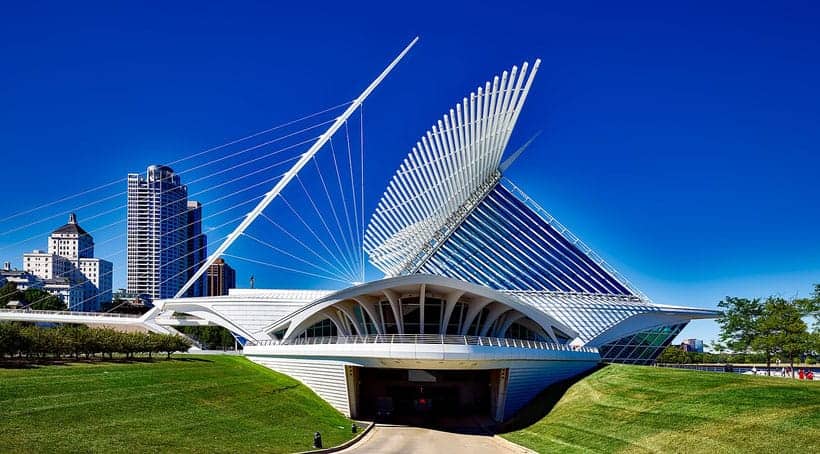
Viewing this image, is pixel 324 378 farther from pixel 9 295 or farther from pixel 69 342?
pixel 9 295

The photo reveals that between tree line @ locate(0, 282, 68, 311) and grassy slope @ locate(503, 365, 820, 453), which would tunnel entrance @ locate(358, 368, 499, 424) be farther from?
tree line @ locate(0, 282, 68, 311)

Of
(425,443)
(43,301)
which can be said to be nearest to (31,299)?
(43,301)

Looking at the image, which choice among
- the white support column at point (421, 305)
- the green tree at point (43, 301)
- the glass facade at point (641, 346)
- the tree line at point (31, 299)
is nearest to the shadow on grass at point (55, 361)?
the white support column at point (421, 305)

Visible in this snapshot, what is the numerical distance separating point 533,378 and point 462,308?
6.95 meters

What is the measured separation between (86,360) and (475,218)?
104 ft

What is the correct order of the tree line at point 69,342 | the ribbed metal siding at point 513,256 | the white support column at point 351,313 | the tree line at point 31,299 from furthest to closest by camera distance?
the tree line at point 31,299, the ribbed metal siding at point 513,256, the white support column at point 351,313, the tree line at point 69,342

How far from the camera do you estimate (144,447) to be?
23344mm

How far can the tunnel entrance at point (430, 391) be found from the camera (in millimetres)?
48094

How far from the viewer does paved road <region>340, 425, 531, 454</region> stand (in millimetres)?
30672

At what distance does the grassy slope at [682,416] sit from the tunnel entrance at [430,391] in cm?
1129

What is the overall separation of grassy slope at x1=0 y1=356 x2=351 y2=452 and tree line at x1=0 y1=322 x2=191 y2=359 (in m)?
2.56

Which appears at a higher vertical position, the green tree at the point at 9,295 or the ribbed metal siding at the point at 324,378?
the green tree at the point at 9,295

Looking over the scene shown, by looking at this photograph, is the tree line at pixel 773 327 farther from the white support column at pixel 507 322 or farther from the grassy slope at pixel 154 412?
the grassy slope at pixel 154 412

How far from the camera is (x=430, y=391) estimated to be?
4953cm
